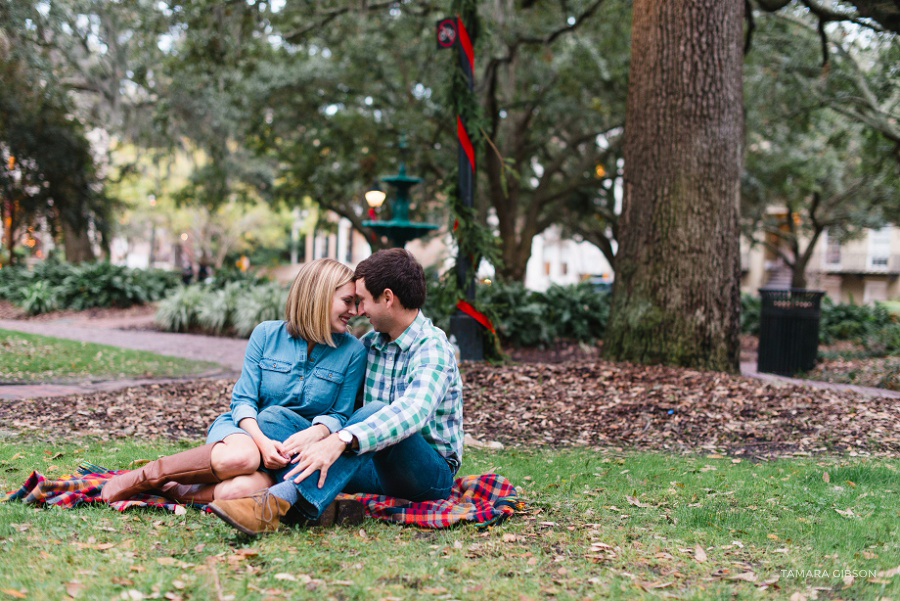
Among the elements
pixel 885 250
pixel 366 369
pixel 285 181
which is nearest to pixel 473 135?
pixel 366 369

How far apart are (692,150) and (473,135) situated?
2246 mm

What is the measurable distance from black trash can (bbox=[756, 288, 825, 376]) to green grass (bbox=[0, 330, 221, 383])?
24.3 ft

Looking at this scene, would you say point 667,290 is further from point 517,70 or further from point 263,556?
point 517,70

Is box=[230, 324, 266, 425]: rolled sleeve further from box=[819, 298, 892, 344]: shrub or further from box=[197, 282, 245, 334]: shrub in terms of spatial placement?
box=[819, 298, 892, 344]: shrub

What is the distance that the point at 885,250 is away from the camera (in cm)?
3825

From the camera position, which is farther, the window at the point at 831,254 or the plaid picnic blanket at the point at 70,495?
the window at the point at 831,254

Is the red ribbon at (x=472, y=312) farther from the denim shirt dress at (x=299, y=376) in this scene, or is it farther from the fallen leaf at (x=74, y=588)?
the fallen leaf at (x=74, y=588)

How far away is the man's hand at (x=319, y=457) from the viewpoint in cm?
290

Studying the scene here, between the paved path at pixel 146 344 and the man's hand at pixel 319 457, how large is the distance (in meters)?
4.89

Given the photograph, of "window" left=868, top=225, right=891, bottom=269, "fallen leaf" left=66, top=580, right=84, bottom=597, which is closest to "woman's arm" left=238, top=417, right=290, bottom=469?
"fallen leaf" left=66, top=580, right=84, bottom=597

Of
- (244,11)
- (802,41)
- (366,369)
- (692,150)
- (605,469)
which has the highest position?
(802,41)

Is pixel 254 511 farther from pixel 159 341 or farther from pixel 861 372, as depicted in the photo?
pixel 159 341

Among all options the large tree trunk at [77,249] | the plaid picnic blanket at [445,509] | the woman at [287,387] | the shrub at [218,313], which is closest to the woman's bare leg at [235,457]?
the woman at [287,387]

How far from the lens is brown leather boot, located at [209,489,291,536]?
2.78 metres
